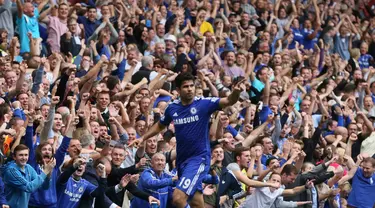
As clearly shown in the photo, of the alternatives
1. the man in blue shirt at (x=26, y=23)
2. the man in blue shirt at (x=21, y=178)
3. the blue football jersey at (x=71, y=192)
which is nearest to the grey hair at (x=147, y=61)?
the man in blue shirt at (x=26, y=23)

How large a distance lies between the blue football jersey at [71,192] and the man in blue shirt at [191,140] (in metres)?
1.44

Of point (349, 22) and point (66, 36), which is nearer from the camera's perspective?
point (66, 36)

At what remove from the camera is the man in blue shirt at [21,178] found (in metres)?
12.9

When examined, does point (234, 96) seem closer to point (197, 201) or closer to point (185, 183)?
point (185, 183)

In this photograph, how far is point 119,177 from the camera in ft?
47.2

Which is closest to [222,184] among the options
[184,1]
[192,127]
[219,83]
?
[192,127]

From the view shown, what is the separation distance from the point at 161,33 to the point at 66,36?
285cm

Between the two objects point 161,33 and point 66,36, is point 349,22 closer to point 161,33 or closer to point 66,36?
point 161,33

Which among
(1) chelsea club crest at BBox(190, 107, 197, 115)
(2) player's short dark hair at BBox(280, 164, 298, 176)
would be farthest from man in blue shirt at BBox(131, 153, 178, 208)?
(2) player's short dark hair at BBox(280, 164, 298, 176)

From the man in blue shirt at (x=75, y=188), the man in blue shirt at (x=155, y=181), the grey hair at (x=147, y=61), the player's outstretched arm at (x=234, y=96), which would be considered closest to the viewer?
the player's outstretched arm at (x=234, y=96)

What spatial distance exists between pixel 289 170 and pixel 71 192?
12.5ft

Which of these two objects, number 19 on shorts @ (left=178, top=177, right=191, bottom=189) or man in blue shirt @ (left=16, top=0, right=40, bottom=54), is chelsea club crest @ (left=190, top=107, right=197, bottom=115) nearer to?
number 19 on shorts @ (left=178, top=177, right=191, bottom=189)

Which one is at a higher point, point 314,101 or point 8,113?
point 8,113

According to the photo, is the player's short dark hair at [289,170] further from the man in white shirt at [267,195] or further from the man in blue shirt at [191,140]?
the man in blue shirt at [191,140]
